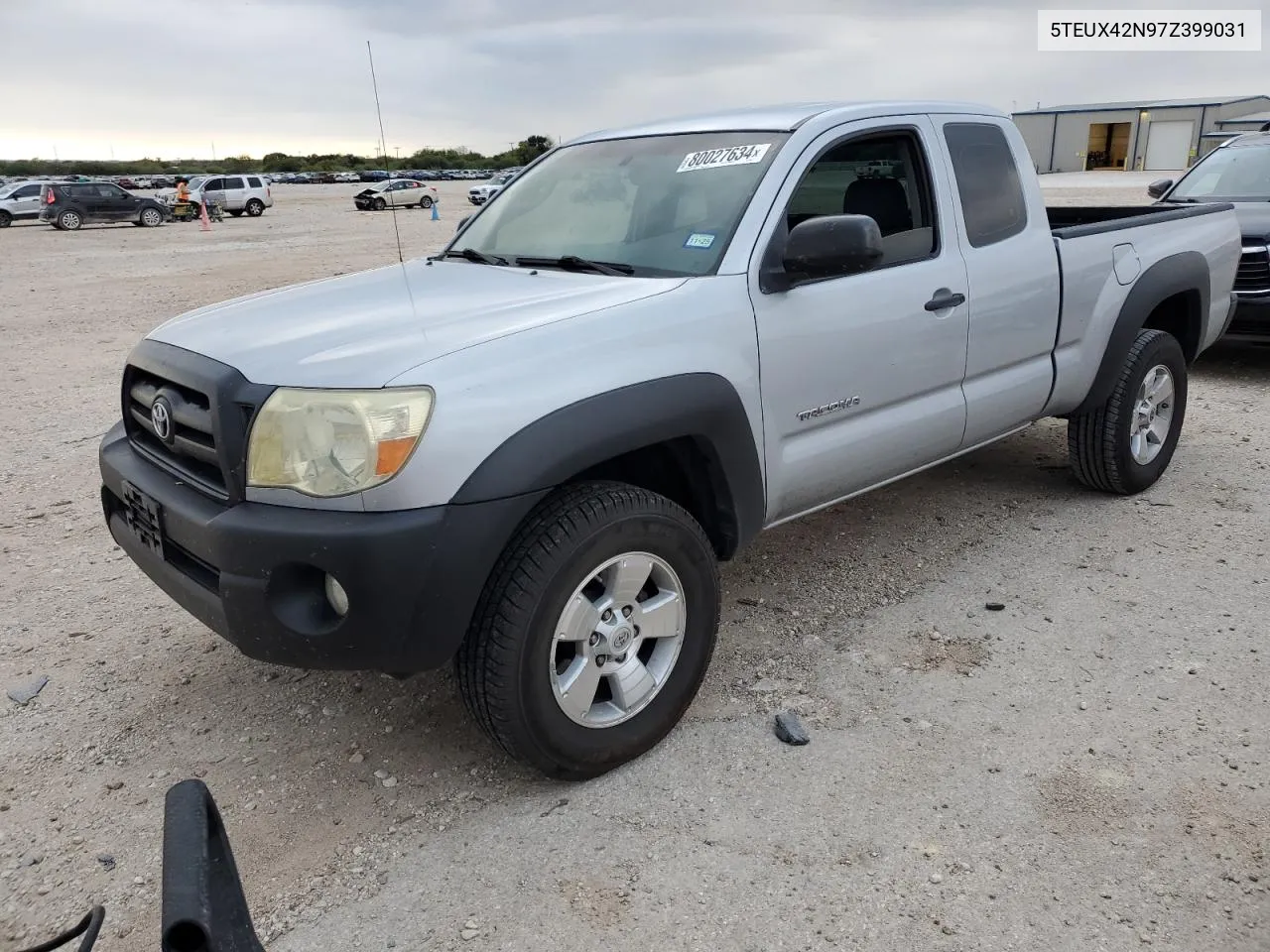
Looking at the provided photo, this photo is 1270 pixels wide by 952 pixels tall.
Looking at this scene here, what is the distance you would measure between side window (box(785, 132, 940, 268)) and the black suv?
33812 millimetres

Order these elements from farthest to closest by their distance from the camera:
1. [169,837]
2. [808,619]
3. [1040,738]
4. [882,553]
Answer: [882,553] → [808,619] → [1040,738] → [169,837]

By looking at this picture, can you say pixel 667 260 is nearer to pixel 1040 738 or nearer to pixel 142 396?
pixel 142 396

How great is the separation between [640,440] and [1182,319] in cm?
392

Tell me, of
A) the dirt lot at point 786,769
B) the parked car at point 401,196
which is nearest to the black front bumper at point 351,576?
Answer: the dirt lot at point 786,769

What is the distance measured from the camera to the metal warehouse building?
1992 inches

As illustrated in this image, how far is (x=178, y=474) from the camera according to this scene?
9.33 feet

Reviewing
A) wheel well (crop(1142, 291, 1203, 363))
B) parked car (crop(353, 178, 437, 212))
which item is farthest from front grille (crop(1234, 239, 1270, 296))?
parked car (crop(353, 178, 437, 212))

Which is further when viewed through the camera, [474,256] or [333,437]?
[474,256]

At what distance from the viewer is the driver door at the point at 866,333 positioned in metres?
3.22

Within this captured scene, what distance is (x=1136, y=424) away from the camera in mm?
4945

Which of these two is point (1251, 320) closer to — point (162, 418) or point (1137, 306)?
point (1137, 306)

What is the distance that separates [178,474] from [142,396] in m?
0.38

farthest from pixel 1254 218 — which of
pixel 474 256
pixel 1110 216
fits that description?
pixel 474 256

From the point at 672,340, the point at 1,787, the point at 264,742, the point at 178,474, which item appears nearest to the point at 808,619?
the point at 672,340
